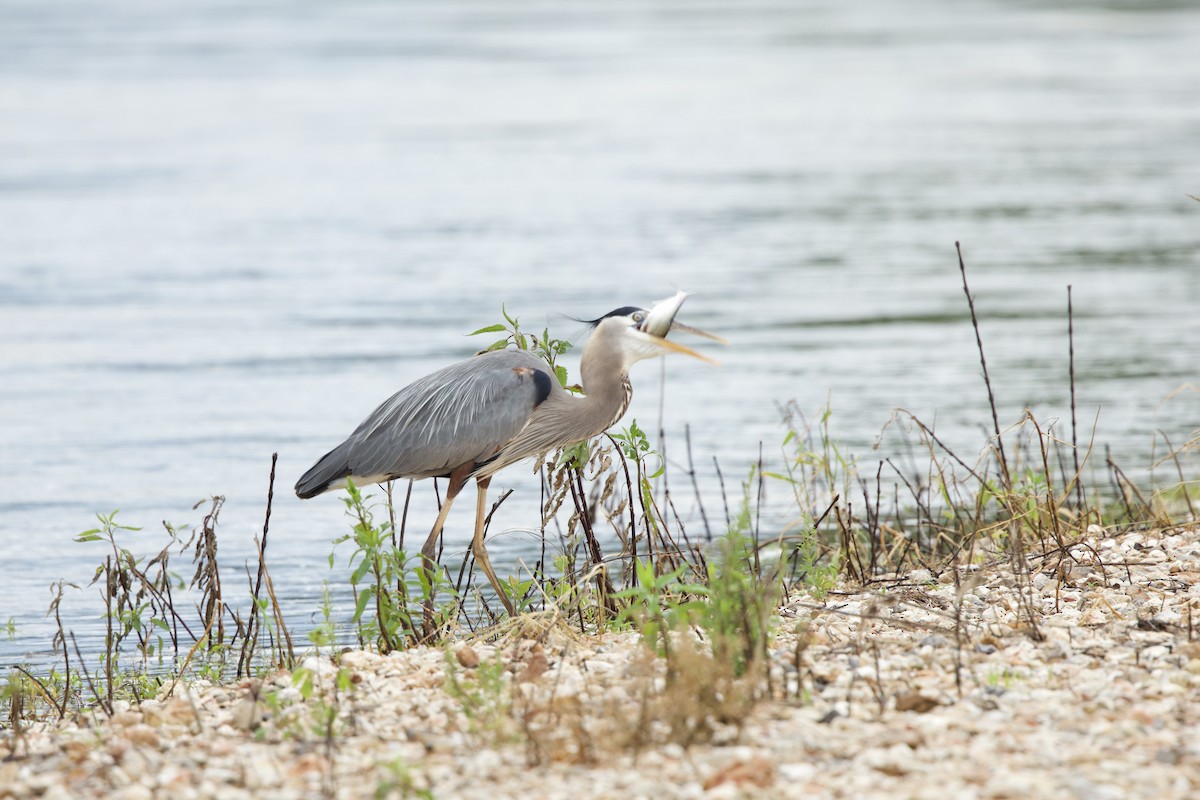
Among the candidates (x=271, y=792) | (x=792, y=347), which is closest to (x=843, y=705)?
(x=271, y=792)

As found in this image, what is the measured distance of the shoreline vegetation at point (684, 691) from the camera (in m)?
4.20

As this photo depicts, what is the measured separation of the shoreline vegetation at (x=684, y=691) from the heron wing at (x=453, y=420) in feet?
1.03

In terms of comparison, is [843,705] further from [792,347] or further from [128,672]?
[792,347]

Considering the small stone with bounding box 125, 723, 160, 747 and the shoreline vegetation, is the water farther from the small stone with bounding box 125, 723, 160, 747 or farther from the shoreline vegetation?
the small stone with bounding box 125, 723, 160, 747

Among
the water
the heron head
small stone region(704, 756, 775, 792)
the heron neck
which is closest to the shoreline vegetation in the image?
small stone region(704, 756, 775, 792)

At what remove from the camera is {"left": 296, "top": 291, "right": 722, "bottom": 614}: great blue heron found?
6.43 m

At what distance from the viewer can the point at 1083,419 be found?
10.4m

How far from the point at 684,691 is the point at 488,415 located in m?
2.27

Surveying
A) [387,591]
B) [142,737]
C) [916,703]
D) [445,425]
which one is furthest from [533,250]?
[916,703]

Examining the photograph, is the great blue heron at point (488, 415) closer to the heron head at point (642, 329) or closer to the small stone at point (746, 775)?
the heron head at point (642, 329)

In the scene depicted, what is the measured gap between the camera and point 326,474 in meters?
6.51

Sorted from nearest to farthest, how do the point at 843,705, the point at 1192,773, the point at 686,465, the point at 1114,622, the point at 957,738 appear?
the point at 1192,773 → the point at 957,738 → the point at 843,705 → the point at 1114,622 → the point at 686,465

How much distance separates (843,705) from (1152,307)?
1018cm

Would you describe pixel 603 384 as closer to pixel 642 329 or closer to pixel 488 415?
pixel 642 329
